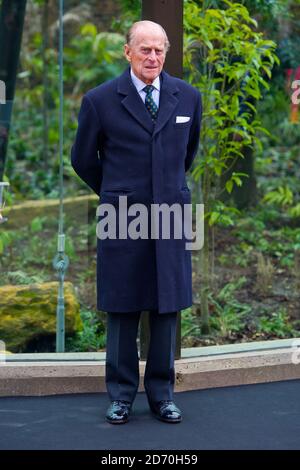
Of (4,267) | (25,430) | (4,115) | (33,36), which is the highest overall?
(33,36)

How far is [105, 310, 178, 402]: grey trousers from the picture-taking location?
602 centimetres

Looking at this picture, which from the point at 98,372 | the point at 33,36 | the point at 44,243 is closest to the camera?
the point at 98,372

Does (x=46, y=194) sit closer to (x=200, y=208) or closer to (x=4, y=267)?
(x=4, y=267)

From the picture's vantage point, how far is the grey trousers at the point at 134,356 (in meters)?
6.02

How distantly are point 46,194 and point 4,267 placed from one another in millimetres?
2333

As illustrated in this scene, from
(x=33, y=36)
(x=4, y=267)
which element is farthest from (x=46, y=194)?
(x=33, y=36)

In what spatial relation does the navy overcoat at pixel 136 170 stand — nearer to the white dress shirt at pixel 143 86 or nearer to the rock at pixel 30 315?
the white dress shirt at pixel 143 86

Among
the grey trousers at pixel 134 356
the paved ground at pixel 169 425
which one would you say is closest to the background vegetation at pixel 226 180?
the paved ground at pixel 169 425

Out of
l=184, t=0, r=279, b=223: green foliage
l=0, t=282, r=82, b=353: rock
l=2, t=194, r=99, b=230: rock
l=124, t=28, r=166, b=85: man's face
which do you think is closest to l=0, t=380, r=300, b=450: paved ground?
l=0, t=282, r=82, b=353: rock

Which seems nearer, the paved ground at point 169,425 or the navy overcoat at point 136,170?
the paved ground at point 169,425

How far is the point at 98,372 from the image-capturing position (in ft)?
21.4

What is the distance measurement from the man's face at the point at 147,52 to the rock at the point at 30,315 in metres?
2.19

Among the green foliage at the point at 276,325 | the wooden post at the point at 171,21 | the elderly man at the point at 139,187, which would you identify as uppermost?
the wooden post at the point at 171,21

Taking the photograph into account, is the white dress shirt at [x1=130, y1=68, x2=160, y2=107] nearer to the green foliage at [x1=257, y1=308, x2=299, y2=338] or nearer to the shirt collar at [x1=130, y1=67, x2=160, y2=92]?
the shirt collar at [x1=130, y1=67, x2=160, y2=92]
